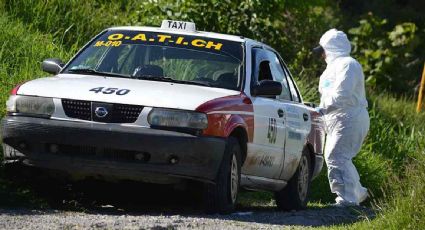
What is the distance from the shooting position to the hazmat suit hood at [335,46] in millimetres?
13875

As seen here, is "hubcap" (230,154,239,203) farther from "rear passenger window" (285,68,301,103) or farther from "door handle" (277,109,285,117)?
"rear passenger window" (285,68,301,103)

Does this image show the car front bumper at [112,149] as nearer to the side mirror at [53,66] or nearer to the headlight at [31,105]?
the headlight at [31,105]

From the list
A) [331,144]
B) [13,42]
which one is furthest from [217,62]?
[13,42]

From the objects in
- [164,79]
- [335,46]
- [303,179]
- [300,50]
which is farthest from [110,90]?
[300,50]

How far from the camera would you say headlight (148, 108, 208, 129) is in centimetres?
1000

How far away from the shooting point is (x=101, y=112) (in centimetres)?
1005

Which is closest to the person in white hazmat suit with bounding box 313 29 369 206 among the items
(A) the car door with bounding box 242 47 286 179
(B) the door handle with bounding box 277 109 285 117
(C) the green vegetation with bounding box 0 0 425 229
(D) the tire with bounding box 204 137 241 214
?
(C) the green vegetation with bounding box 0 0 425 229

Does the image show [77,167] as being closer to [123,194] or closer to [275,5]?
[123,194]

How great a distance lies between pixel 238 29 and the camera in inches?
715

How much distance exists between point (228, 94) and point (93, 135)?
1368 mm

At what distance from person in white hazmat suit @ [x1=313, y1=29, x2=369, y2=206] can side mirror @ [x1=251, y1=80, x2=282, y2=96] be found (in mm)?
2269

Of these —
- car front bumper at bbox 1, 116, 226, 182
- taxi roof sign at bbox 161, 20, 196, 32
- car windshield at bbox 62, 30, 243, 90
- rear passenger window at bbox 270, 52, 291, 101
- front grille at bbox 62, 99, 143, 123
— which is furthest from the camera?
rear passenger window at bbox 270, 52, 291, 101

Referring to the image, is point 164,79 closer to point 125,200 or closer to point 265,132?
point 265,132

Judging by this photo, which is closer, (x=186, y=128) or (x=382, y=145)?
(x=186, y=128)
